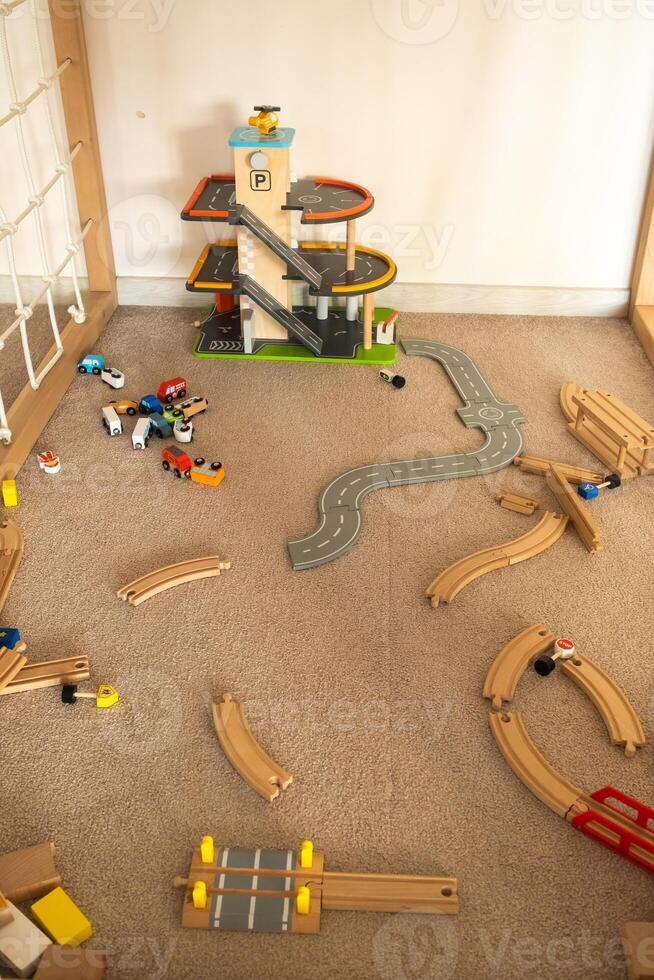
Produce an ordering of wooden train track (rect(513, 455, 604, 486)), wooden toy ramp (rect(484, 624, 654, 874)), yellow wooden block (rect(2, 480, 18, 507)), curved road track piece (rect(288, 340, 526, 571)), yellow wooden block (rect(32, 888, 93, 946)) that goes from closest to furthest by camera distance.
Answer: yellow wooden block (rect(32, 888, 93, 946)), wooden toy ramp (rect(484, 624, 654, 874)), curved road track piece (rect(288, 340, 526, 571)), yellow wooden block (rect(2, 480, 18, 507)), wooden train track (rect(513, 455, 604, 486))

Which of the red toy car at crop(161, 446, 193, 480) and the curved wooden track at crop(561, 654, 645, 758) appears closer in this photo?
the curved wooden track at crop(561, 654, 645, 758)

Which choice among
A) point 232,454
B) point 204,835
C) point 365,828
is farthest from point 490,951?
point 232,454

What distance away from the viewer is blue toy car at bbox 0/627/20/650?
1.97 meters

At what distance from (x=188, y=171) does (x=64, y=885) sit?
7.68 feet

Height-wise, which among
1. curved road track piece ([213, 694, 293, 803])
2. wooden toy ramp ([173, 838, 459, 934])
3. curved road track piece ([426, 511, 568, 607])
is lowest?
wooden toy ramp ([173, 838, 459, 934])

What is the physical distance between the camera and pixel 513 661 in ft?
6.42

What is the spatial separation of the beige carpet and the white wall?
2.08 ft

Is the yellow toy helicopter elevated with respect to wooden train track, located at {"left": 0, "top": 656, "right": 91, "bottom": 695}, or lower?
elevated

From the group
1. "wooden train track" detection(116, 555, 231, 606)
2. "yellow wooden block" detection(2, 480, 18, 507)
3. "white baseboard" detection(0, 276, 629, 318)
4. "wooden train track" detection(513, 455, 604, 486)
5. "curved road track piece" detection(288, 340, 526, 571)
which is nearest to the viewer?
"wooden train track" detection(116, 555, 231, 606)

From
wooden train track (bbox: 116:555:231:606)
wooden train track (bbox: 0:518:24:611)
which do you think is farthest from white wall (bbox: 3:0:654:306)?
wooden train track (bbox: 116:555:231:606)

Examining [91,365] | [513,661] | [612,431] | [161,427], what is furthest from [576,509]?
[91,365]

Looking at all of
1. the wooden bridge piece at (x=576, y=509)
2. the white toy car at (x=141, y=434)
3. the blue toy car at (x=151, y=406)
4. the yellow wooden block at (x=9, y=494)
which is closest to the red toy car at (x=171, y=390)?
the blue toy car at (x=151, y=406)

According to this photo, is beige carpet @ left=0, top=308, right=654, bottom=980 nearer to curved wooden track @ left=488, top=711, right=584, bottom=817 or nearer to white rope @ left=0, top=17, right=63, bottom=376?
curved wooden track @ left=488, top=711, right=584, bottom=817

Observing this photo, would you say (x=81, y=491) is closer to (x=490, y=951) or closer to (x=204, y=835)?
(x=204, y=835)
